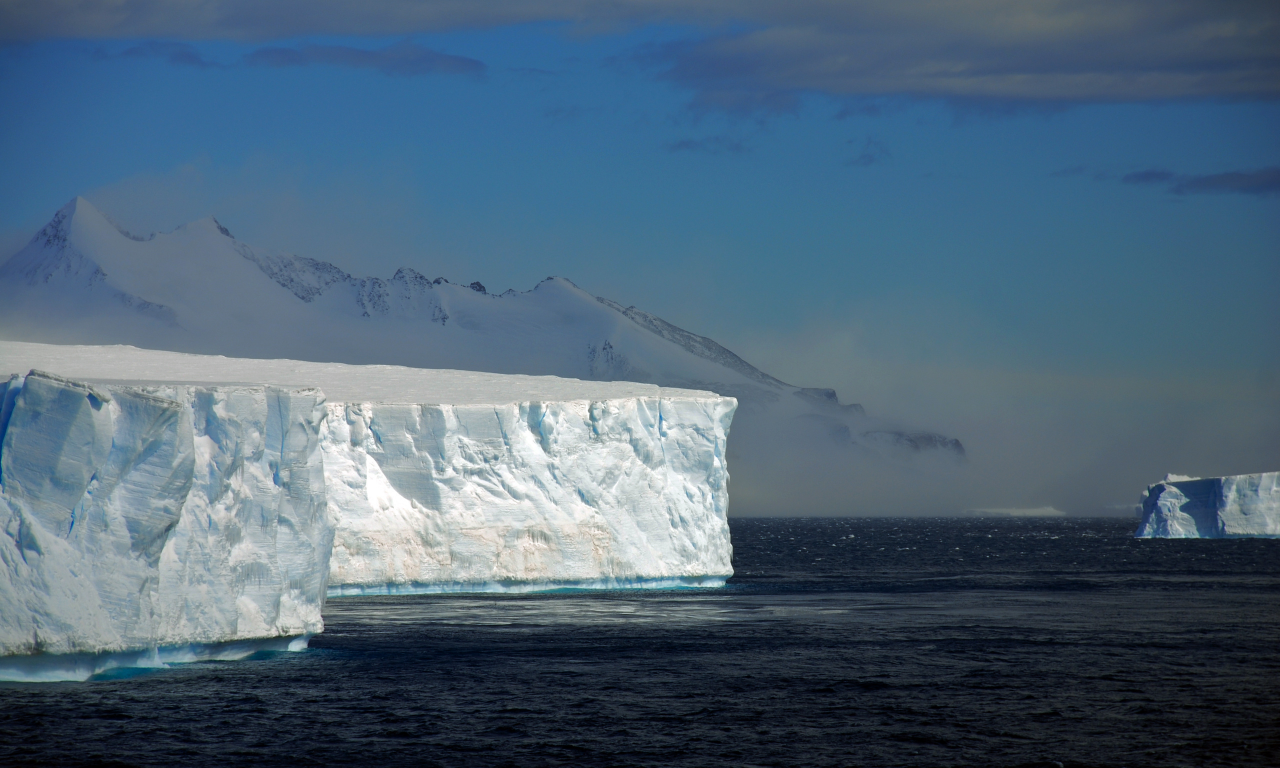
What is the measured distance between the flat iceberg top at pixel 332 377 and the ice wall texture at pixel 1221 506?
41.4 m

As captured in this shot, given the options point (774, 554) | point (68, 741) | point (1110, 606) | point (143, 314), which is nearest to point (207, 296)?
point (143, 314)

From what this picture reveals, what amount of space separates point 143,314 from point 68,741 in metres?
102

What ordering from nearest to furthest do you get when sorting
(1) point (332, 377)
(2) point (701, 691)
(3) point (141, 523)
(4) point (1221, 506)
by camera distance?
(3) point (141, 523) → (2) point (701, 691) → (1) point (332, 377) → (4) point (1221, 506)

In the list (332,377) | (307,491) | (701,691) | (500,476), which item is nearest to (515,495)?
(500,476)

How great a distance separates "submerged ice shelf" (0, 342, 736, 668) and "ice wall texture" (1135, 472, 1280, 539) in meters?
41.5

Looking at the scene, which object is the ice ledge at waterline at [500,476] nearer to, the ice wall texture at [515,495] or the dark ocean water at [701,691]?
the ice wall texture at [515,495]

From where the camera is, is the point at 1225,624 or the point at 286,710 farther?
the point at 1225,624

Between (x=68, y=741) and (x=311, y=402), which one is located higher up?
(x=311, y=402)

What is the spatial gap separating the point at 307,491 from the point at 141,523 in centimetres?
428

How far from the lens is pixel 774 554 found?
70.4 m

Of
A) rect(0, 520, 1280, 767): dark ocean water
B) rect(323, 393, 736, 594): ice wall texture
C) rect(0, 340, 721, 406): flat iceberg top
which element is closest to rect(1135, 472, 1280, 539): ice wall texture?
rect(0, 520, 1280, 767): dark ocean water

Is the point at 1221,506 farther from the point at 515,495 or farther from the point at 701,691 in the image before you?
the point at 701,691

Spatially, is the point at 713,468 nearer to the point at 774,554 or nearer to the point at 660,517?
the point at 660,517

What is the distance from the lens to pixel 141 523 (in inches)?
718
